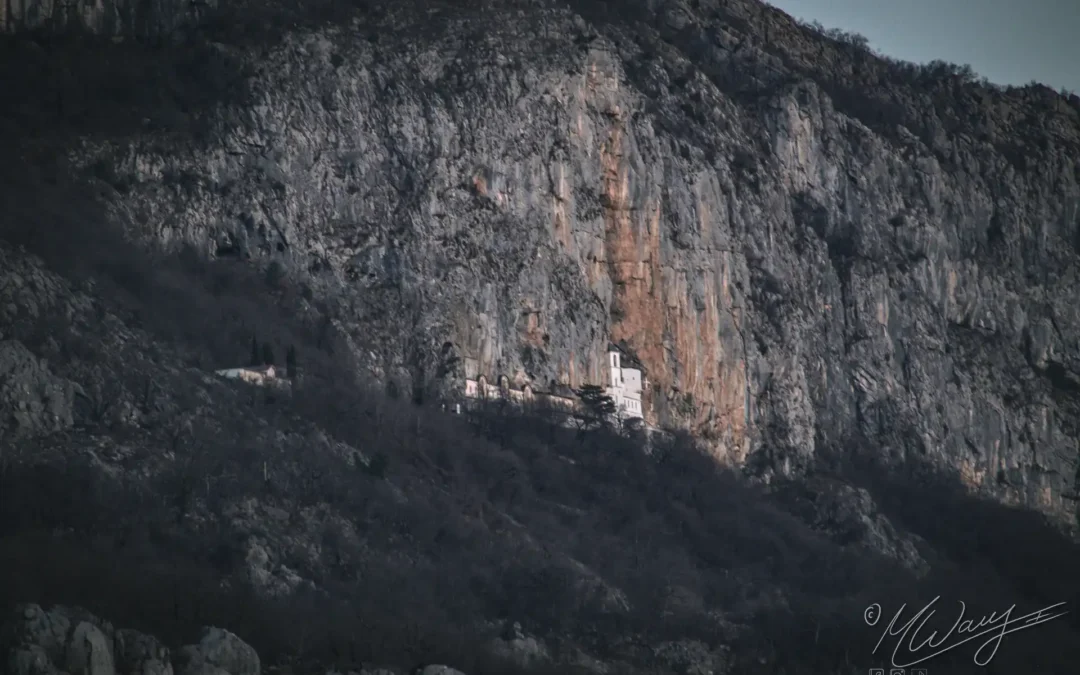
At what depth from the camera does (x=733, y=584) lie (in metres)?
125

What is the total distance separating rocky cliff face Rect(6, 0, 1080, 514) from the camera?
4946 inches

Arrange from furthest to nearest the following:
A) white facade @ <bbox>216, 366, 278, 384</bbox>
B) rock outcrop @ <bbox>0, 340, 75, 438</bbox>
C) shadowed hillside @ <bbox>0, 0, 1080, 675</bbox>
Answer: white facade @ <bbox>216, 366, 278, 384</bbox>, shadowed hillside @ <bbox>0, 0, 1080, 675</bbox>, rock outcrop @ <bbox>0, 340, 75, 438</bbox>

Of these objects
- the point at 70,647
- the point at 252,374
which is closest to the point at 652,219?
the point at 252,374

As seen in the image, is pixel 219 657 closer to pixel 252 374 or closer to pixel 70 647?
pixel 70 647

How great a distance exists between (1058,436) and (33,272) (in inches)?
2856

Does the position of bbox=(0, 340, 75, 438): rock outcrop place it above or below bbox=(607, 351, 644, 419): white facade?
below

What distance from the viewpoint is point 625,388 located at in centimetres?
13250

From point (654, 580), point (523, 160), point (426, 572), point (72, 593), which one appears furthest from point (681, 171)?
point (72, 593)

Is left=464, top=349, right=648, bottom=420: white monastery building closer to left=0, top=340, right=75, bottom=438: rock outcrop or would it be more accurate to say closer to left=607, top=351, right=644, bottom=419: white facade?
left=607, top=351, right=644, bottom=419: white facade

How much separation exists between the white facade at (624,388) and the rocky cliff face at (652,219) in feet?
4.93
